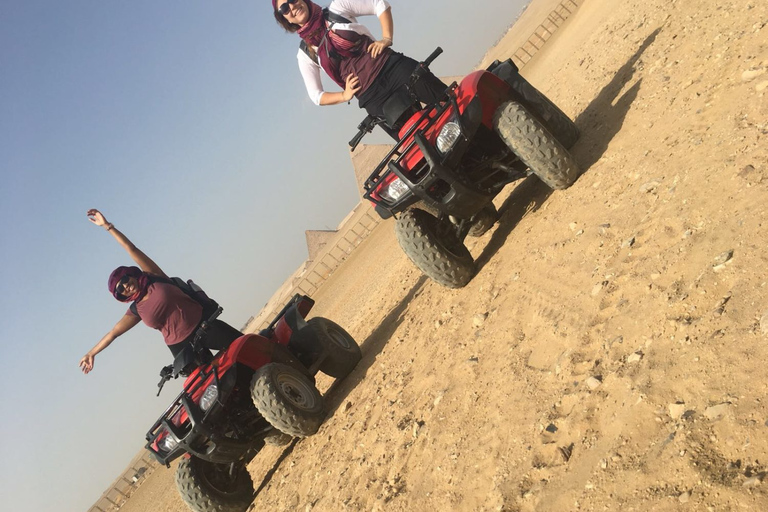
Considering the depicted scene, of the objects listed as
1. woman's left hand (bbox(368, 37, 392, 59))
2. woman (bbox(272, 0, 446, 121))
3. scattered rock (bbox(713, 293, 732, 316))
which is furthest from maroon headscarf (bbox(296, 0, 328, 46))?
scattered rock (bbox(713, 293, 732, 316))

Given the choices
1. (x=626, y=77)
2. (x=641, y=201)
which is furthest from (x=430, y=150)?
(x=626, y=77)

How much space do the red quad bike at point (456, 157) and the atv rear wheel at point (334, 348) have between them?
166cm

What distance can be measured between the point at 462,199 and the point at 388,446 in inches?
87.4

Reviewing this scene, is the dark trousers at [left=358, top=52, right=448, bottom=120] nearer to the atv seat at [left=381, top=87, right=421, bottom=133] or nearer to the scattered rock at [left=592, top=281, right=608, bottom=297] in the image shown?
the atv seat at [left=381, top=87, right=421, bottom=133]

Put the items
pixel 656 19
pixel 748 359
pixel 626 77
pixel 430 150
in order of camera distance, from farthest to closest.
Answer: pixel 656 19 → pixel 626 77 → pixel 430 150 → pixel 748 359

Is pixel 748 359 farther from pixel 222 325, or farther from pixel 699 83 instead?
pixel 222 325

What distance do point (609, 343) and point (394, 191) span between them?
8.82 ft

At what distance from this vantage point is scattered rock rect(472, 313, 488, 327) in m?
5.03

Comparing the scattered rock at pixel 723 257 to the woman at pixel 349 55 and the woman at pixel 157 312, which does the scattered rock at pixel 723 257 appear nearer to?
the woman at pixel 349 55

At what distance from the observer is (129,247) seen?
22.0ft

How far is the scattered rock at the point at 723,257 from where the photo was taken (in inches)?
125

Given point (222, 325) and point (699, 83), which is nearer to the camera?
point (699, 83)

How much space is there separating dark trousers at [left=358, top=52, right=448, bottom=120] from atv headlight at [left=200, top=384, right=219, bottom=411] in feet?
9.93

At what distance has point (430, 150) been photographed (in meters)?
5.19
